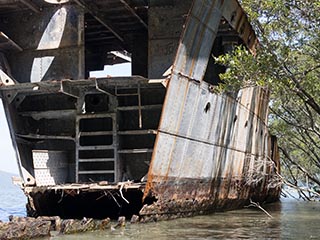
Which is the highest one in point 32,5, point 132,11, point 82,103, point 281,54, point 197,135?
point 132,11

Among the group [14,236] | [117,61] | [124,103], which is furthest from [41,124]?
[14,236]

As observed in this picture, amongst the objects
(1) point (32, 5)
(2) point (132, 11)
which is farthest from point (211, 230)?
(1) point (32, 5)

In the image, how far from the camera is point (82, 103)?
14266mm

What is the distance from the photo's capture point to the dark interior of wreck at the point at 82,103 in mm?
13641

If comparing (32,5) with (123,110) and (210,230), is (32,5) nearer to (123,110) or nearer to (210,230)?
(123,110)

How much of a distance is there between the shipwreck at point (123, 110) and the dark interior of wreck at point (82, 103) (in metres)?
0.03

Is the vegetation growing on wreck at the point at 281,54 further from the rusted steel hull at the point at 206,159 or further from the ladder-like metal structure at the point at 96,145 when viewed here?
the ladder-like metal structure at the point at 96,145

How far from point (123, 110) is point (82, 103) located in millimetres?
1242

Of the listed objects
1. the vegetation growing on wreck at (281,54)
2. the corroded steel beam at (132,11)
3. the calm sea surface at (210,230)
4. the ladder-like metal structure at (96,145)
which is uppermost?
the corroded steel beam at (132,11)

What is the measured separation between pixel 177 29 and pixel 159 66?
1.21 metres

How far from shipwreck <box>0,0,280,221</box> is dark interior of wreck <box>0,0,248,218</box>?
0.11 ft

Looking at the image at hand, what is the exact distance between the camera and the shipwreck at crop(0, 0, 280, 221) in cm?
1212

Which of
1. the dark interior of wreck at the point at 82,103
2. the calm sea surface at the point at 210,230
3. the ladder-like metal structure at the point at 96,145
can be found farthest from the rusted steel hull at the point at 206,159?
the ladder-like metal structure at the point at 96,145

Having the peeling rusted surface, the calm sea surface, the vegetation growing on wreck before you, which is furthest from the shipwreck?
the vegetation growing on wreck
